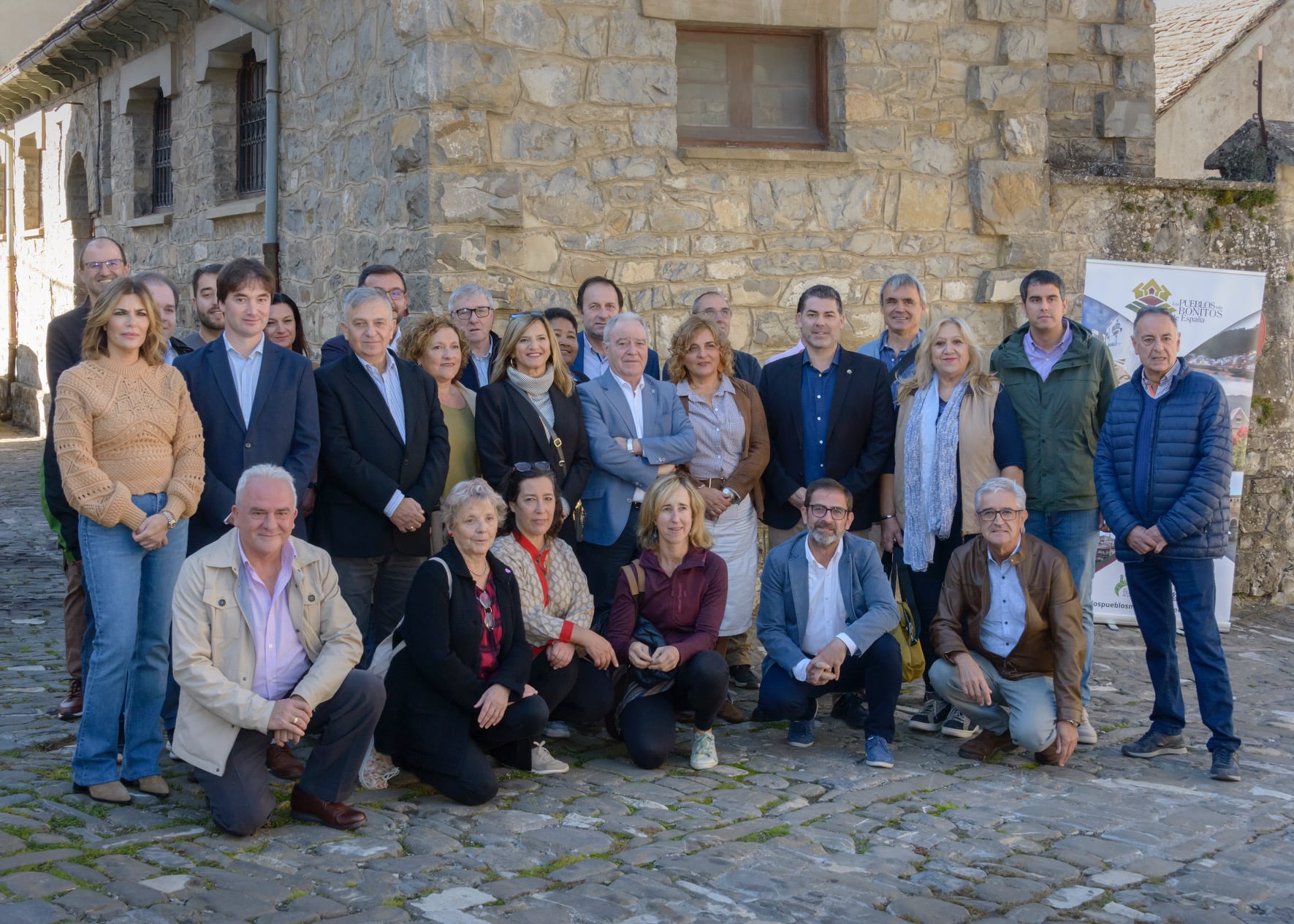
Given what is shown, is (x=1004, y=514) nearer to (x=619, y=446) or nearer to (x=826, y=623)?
(x=826, y=623)

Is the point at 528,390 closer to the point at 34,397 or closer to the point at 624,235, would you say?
the point at 624,235

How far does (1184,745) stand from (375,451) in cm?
360

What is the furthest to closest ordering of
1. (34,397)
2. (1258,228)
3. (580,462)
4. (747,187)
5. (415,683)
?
(34,397) → (1258,228) → (747,187) → (580,462) → (415,683)

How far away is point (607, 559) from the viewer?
6156 millimetres

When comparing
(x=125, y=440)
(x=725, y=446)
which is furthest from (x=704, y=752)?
(x=125, y=440)

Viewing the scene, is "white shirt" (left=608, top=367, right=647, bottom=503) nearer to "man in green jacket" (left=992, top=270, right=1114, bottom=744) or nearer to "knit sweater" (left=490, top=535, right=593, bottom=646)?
"knit sweater" (left=490, top=535, right=593, bottom=646)

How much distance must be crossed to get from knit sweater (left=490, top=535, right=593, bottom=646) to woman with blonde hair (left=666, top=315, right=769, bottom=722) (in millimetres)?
896

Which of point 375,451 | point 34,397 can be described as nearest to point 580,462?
point 375,451

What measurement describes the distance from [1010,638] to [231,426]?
3243 mm

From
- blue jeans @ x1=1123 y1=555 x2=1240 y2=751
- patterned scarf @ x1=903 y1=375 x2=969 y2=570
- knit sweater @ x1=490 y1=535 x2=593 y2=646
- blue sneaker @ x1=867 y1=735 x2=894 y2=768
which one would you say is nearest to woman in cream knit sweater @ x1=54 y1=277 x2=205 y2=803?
knit sweater @ x1=490 y1=535 x2=593 y2=646

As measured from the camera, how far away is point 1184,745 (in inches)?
226

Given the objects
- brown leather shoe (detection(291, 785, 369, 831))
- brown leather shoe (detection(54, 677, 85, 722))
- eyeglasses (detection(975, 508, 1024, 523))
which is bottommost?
A: brown leather shoe (detection(291, 785, 369, 831))

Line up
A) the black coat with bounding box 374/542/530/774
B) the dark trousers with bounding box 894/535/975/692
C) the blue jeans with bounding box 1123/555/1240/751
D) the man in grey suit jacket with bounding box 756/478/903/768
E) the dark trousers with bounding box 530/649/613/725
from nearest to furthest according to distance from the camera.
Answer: the black coat with bounding box 374/542/530/774 < the dark trousers with bounding box 530/649/613/725 < the blue jeans with bounding box 1123/555/1240/751 < the man in grey suit jacket with bounding box 756/478/903/768 < the dark trousers with bounding box 894/535/975/692

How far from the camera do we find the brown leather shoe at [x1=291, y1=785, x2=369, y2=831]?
4535 mm
